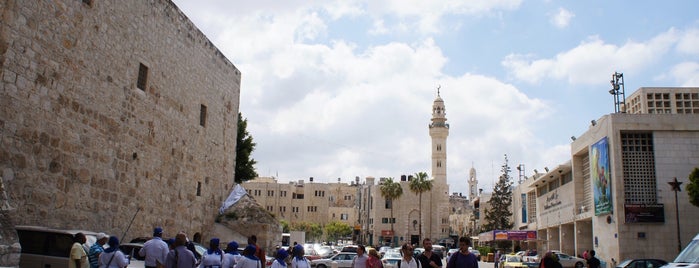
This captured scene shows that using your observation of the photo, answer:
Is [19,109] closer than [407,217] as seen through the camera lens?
Yes

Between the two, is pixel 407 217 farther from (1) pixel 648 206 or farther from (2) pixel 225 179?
(2) pixel 225 179

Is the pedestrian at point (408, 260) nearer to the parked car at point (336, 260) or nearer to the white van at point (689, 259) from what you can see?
the white van at point (689, 259)

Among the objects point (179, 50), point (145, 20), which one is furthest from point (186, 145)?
point (145, 20)

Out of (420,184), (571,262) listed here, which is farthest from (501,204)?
(571,262)

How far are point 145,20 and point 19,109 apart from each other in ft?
18.9

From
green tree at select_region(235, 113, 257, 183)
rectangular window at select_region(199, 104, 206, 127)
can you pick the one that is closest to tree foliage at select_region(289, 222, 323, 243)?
green tree at select_region(235, 113, 257, 183)

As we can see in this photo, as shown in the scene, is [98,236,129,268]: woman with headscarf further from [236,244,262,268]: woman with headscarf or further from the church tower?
the church tower

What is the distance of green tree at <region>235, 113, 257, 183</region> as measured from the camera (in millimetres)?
36188

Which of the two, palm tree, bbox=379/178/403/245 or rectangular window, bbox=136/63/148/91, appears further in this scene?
palm tree, bbox=379/178/403/245

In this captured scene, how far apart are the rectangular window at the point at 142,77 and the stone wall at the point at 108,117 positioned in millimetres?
106

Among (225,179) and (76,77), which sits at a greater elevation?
(76,77)

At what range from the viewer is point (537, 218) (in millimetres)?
48000

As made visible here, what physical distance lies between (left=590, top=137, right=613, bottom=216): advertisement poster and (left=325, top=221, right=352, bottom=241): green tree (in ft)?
178

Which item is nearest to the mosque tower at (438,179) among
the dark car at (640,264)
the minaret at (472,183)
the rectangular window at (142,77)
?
the minaret at (472,183)
